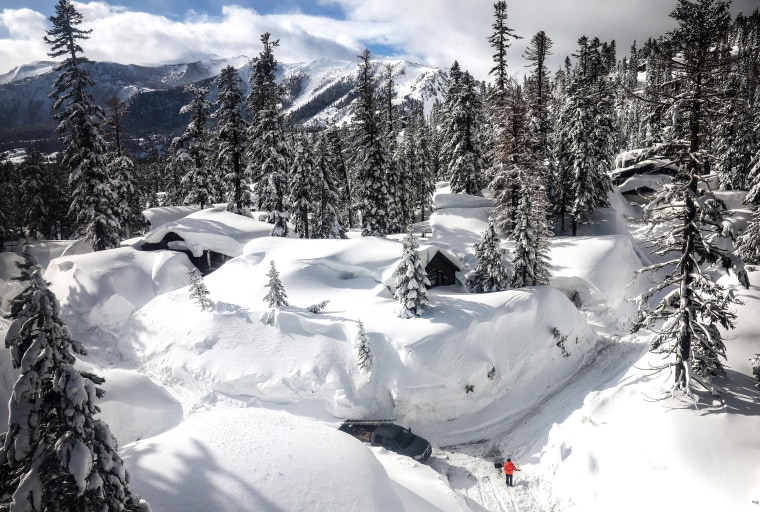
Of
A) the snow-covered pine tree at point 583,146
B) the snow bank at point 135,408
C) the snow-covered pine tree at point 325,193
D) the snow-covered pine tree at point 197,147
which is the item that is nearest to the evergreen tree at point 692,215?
the snow bank at point 135,408

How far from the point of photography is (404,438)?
57.0 feet

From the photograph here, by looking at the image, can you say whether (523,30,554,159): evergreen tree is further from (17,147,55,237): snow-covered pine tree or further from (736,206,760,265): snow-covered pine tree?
(17,147,55,237): snow-covered pine tree

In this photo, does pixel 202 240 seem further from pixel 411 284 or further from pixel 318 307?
pixel 411 284

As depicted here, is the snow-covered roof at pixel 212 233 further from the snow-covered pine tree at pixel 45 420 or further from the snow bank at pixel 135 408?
the snow-covered pine tree at pixel 45 420

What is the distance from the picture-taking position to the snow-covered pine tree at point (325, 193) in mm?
39222

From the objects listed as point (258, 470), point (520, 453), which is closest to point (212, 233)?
point (258, 470)

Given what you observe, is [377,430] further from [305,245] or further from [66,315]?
[66,315]

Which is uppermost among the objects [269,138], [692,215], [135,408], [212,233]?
[269,138]

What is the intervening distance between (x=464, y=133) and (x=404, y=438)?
3350 centimetres

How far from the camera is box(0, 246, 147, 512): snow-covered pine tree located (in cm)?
717

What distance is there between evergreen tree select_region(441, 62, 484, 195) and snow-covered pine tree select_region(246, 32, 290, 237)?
17983 millimetres

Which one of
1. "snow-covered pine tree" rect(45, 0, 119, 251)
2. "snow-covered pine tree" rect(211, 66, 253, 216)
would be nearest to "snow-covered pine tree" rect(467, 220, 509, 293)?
"snow-covered pine tree" rect(211, 66, 253, 216)

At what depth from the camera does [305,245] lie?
3034cm

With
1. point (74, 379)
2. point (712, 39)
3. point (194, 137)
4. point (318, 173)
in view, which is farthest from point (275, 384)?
point (194, 137)
